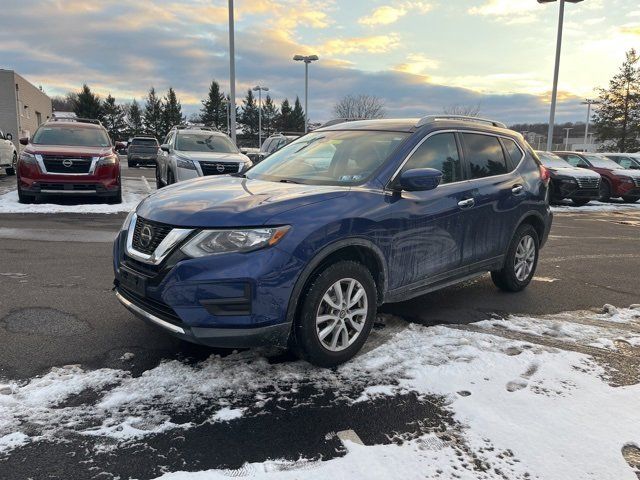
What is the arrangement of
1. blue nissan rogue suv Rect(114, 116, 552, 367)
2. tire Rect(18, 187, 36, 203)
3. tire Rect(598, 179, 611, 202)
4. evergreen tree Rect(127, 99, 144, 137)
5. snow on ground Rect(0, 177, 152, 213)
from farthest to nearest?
evergreen tree Rect(127, 99, 144, 137) < tire Rect(598, 179, 611, 202) < tire Rect(18, 187, 36, 203) < snow on ground Rect(0, 177, 152, 213) < blue nissan rogue suv Rect(114, 116, 552, 367)

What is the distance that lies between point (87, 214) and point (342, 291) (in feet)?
28.0

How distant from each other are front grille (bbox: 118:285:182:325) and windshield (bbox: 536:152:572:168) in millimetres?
16239

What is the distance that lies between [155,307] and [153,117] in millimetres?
86051

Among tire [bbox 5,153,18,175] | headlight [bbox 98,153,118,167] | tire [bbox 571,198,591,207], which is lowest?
tire [bbox 571,198,591,207]

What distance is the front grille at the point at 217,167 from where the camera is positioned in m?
11.4

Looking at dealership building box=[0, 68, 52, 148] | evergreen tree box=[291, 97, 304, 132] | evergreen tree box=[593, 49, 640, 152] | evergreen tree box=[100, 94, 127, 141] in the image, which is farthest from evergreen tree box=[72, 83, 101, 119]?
evergreen tree box=[593, 49, 640, 152]

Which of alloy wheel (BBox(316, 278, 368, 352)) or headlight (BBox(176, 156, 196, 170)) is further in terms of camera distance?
headlight (BBox(176, 156, 196, 170))

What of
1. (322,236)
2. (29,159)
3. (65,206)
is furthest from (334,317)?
(65,206)

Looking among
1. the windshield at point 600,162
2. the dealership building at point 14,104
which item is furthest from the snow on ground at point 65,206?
the dealership building at point 14,104

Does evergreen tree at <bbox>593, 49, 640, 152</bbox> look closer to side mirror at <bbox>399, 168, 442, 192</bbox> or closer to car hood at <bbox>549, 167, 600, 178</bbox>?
car hood at <bbox>549, 167, 600, 178</bbox>

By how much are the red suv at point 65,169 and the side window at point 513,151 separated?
8.49m

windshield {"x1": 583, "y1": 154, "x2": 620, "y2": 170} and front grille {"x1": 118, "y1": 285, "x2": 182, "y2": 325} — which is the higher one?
windshield {"x1": 583, "y1": 154, "x2": 620, "y2": 170}

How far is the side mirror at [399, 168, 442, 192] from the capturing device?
12.4ft

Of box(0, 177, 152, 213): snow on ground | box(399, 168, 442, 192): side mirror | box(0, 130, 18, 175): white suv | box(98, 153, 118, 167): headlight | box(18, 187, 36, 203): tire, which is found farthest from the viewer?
box(0, 130, 18, 175): white suv
